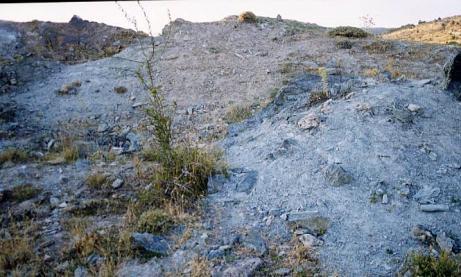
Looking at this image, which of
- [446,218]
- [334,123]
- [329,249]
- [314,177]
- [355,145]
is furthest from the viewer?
[334,123]

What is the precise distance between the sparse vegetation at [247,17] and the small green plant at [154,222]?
41.9 ft

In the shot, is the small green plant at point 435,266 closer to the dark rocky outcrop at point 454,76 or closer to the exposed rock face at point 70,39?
the dark rocky outcrop at point 454,76

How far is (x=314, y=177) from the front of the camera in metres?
5.94

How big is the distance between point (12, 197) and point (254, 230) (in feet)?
11.7

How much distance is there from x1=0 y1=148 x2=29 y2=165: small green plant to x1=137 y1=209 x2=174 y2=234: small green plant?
3.47m

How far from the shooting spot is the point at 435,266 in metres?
4.09

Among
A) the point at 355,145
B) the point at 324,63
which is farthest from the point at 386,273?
the point at 324,63

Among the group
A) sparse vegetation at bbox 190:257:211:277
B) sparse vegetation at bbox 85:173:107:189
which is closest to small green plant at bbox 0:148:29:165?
sparse vegetation at bbox 85:173:107:189

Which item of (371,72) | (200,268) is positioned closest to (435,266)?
(200,268)

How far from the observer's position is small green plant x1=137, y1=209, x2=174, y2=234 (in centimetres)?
511

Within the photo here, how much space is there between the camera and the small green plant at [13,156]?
7.44 m

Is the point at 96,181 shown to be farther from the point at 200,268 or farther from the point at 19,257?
the point at 200,268

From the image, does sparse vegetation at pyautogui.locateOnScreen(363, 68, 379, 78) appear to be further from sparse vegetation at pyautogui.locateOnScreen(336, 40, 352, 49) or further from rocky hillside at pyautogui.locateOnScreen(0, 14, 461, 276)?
sparse vegetation at pyautogui.locateOnScreen(336, 40, 352, 49)

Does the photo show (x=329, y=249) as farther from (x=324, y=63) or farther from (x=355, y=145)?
(x=324, y=63)
